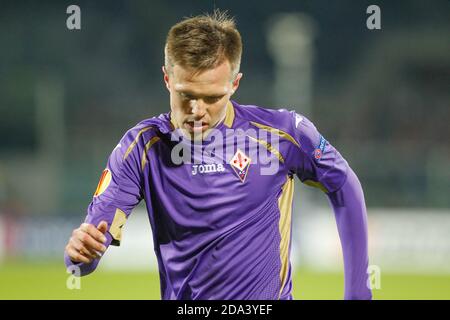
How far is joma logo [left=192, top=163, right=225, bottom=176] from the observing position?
3.19m

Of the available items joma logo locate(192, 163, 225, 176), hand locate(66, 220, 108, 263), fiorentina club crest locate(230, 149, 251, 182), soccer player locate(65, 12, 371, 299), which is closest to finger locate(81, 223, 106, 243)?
hand locate(66, 220, 108, 263)

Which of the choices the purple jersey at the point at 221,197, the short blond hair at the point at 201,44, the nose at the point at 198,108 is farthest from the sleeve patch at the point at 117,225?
the short blond hair at the point at 201,44

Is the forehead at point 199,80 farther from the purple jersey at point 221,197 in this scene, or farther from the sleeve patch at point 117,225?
the sleeve patch at point 117,225

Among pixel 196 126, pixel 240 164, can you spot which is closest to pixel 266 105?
pixel 240 164

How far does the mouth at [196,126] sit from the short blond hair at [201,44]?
0.23 meters

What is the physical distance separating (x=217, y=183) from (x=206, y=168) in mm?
78

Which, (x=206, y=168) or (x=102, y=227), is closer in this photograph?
(x=102, y=227)

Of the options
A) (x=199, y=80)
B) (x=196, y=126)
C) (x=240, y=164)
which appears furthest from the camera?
(x=240, y=164)

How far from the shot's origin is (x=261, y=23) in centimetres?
2058

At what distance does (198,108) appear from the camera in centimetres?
303

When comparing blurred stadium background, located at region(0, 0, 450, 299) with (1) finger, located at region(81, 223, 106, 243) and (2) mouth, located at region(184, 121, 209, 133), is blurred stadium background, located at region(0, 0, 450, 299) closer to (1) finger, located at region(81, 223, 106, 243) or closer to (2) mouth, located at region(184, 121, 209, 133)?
(2) mouth, located at region(184, 121, 209, 133)

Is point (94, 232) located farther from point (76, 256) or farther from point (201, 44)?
point (201, 44)

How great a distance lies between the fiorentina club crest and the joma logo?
0.05 m

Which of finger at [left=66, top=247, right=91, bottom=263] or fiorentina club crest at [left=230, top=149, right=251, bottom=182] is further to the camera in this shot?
fiorentina club crest at [left=230, top=149, right=251, bottom=182]
